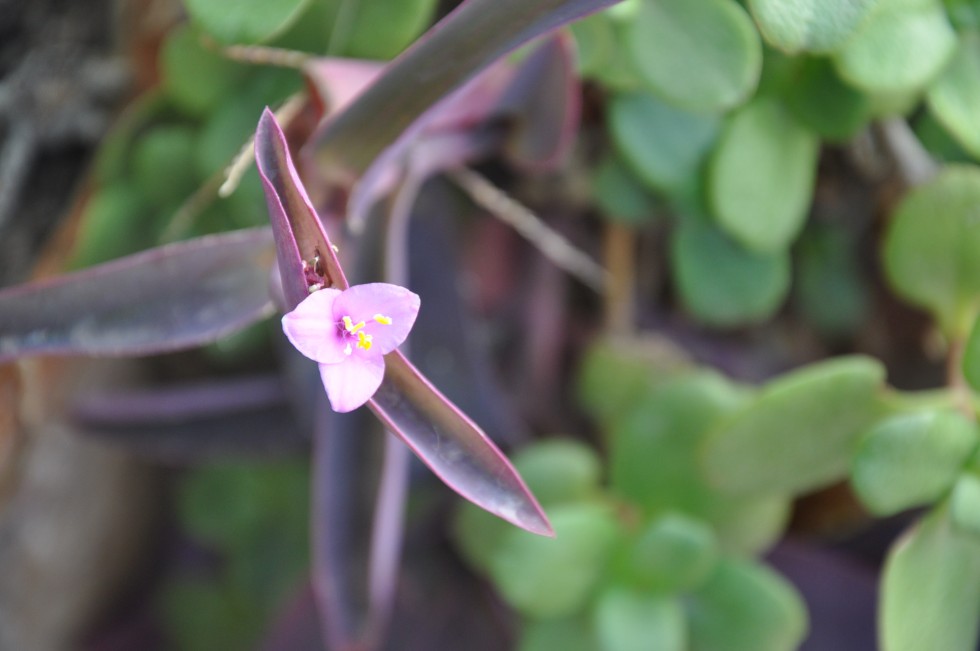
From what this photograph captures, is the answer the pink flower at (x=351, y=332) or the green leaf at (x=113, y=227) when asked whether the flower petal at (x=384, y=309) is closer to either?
the pink flower at (x=351, y=332)

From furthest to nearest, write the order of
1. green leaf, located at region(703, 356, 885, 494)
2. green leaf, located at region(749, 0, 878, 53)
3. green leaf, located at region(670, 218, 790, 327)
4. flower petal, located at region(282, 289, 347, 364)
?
1. green leaf, located at region(670, 218, 790, 327)
2. green leaf, located at region(703, 356, 885, 494)
3. green leaf, located at region(749, 0, 878, 53)
4. flower petal, located at region(282, 289, 347, 364)

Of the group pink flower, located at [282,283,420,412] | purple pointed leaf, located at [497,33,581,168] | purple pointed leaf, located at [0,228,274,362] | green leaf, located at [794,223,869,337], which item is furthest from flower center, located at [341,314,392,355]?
green leaf, located at [794,223,869,337]

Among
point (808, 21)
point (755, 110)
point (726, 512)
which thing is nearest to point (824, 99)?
point (755, 110)

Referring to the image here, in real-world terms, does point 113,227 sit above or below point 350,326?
below

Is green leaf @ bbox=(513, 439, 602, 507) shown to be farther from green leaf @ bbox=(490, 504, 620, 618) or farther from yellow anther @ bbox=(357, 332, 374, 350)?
yellow anther @ bbox=(357, 332, 374, 350)

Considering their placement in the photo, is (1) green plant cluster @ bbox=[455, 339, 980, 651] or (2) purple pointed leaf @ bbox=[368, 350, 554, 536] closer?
(2) purple pointed leaf @ bbox=[368, 350, 554, 536]

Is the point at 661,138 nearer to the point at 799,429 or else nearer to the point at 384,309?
the point at 799,429

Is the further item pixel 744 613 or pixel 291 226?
pixel 744 613
